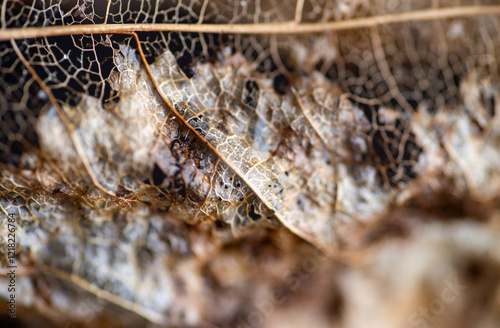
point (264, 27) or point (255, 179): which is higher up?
point (264, 27)

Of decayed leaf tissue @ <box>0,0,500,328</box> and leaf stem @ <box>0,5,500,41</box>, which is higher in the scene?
leaf stem @ <box>0,5,500,41</box>

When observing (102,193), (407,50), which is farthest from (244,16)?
(102,193)

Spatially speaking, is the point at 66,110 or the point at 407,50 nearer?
the point at 66,110

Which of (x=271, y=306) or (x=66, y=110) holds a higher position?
(x=66, y=110)

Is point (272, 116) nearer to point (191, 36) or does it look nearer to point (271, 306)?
point (191, 36)

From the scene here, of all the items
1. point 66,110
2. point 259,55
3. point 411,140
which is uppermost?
point 259,55

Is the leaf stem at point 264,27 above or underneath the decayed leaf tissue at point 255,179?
above
